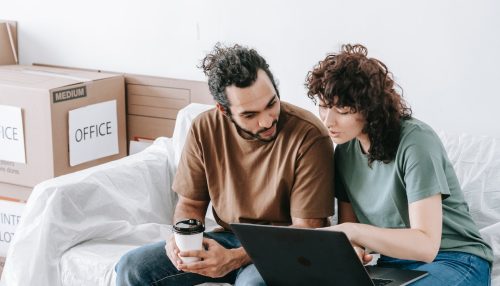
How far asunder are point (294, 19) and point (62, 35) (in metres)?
1.11

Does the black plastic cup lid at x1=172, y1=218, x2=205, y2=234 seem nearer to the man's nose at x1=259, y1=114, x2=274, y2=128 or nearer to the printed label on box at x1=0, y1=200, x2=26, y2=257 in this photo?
the man's nose at x1=259, y1=114, x2=274, y2=128

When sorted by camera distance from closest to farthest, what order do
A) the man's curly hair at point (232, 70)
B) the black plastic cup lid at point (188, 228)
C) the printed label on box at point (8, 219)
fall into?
the black plastic cup lid at point (188, 228) < the man's curly hair at point (232, 70) < the printed label on box at point (8, 219)

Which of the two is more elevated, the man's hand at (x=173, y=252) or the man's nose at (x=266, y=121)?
the man's nose at (x=266, y=121)

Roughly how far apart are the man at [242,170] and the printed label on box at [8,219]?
3.55 feet

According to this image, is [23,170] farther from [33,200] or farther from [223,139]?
[223,139]

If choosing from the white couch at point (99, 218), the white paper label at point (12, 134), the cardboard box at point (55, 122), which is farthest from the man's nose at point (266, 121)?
the white paper label at point (12, 134)

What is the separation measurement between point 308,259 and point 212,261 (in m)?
0.32

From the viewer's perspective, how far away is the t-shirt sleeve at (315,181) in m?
1.82

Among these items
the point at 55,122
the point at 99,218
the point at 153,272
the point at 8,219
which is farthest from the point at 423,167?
the point at 8,219

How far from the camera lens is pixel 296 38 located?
8.38 feet

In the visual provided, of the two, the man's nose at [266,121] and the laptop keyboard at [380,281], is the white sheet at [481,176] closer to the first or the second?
Answer: the laptop keyboard at [380,281]

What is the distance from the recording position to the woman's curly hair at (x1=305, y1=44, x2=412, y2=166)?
164cm

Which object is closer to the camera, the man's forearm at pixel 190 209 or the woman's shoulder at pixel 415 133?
the woman's shoulder at pixel 415 133

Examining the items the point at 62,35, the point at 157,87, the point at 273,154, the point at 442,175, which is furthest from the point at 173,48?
the point at 442,175
